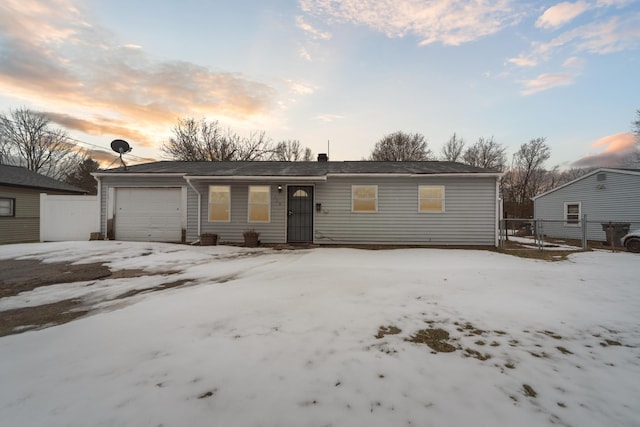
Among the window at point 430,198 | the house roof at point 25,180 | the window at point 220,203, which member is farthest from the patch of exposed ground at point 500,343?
the house roof at point 25,180

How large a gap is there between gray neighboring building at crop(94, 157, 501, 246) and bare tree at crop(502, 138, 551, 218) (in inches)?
1052

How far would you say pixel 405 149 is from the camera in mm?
28359

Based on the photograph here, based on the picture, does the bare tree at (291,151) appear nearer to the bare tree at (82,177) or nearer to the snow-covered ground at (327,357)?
the bare tree at (82,177)

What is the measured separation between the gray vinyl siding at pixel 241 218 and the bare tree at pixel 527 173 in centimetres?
3166

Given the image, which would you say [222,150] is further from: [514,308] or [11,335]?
[514,308]

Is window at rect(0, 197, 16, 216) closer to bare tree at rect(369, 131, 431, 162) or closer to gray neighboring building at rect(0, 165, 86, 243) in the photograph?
gray neighboring building at rect(0, 165, 86, 243)

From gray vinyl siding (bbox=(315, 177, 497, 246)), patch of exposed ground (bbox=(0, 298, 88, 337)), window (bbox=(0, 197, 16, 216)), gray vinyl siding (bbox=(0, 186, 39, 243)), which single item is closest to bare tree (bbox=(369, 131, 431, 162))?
gray vinyl siding (bbox=(315, 177, 497, 246))

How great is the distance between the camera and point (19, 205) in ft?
44.1

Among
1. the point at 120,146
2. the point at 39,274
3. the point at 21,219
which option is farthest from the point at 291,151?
the point at 39,274

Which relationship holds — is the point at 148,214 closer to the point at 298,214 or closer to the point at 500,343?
the point at 298,214

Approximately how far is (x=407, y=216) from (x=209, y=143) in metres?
22.6

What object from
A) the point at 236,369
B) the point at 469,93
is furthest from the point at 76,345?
the point at 469,93

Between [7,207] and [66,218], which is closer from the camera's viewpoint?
[66,218]

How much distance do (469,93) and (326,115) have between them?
23.1ft
